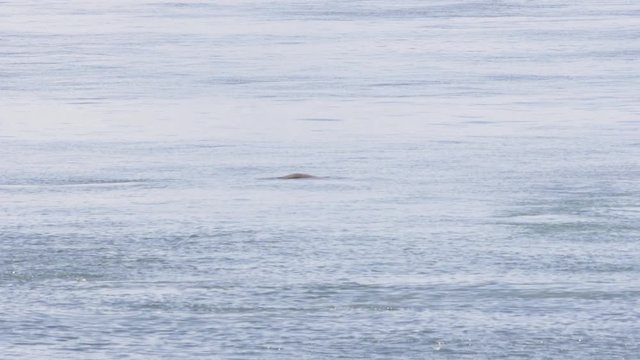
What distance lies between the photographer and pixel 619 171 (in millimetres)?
11312

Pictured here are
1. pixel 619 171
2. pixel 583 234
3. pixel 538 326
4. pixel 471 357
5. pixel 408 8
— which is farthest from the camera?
pixel 408 8

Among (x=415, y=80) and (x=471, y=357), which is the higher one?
(x=471, y=357)

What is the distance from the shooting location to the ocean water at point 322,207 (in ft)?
23.2

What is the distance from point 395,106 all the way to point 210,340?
29.1ft

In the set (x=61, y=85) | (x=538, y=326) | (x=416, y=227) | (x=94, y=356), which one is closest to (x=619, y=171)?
(x=416, y=227)

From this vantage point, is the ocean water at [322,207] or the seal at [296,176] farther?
the seal at [296,176]

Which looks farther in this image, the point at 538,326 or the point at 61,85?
the point at 61,85

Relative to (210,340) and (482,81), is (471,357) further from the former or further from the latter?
(482,81)

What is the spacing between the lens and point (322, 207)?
10.3m

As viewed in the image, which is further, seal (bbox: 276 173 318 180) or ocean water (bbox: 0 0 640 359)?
seal (bbox: 276 173 318 180)

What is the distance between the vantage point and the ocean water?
7.07 m

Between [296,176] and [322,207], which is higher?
[322,207]

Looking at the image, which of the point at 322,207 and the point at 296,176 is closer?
the point at 322,207

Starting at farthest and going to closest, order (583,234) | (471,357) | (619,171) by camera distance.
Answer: (619,171) → (583,234) → (471,357)
